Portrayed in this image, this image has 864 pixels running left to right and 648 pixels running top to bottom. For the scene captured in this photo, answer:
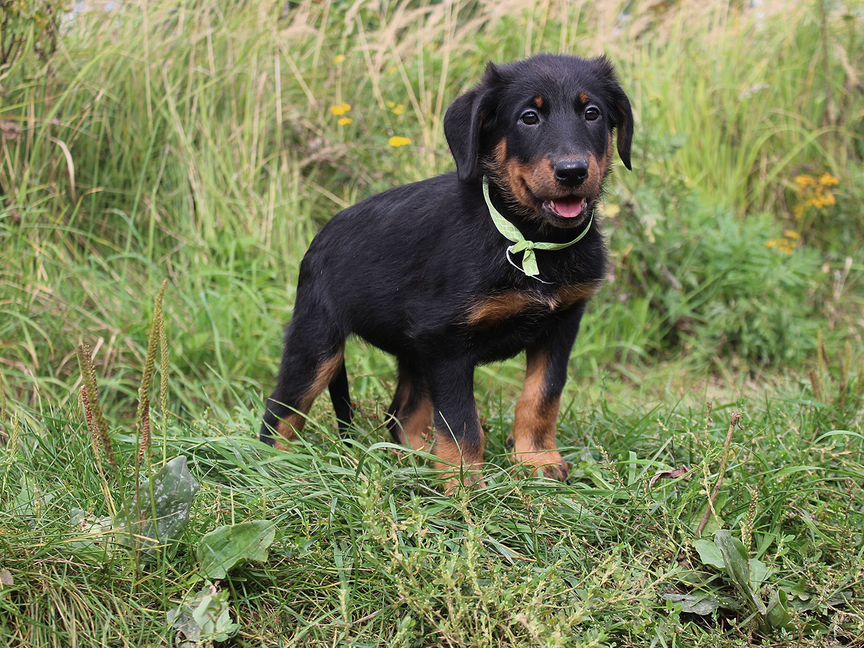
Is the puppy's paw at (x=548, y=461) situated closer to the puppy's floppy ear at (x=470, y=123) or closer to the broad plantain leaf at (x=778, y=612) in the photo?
the broad plantain leaf at (x=778, y=612)

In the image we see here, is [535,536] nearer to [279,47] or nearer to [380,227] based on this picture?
[380,227]

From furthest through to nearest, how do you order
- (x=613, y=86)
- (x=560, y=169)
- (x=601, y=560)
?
(x=613, y=86) < (x=560, y=169) < (x=601, y=560)

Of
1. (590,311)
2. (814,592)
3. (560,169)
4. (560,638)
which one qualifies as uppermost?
(560,169)

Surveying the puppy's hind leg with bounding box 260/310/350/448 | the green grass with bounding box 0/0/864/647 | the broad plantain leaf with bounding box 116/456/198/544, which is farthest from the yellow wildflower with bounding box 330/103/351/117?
the broad plantain leaf with bounding box 116/456/198/544

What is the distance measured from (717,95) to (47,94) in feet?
14.5

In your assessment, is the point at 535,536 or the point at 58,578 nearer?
the point at 58,578

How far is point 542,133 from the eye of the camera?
3.02m

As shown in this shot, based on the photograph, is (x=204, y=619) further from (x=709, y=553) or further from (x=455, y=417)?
(x=709, y=553)

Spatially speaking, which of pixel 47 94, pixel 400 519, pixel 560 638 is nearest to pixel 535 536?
pixel 400 519

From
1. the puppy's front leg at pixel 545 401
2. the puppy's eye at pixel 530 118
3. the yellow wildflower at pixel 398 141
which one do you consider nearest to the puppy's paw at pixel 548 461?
the puppy's front leg at pixel 545 401

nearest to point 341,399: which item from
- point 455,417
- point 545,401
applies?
point 455,417

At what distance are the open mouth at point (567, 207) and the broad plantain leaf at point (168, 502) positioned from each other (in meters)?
1.36

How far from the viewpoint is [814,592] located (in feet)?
8.93

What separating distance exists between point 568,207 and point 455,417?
0.76 meters
